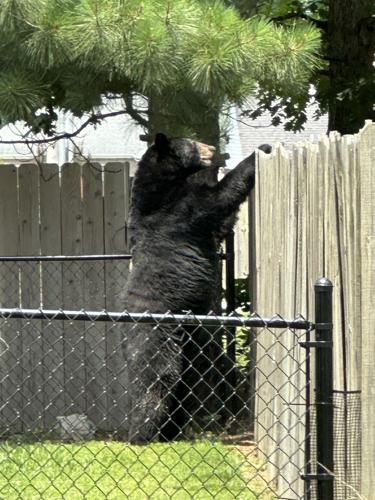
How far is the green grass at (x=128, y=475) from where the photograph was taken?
549cm

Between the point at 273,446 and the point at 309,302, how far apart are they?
55.9 inches

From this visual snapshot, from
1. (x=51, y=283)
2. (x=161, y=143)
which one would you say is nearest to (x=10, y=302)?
(x=51, y=283)

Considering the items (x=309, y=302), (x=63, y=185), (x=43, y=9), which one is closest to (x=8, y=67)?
(x=43, y=9)

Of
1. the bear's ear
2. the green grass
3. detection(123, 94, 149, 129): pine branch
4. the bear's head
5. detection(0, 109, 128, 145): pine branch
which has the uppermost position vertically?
detection(123, 94, 149, 129): pine branch

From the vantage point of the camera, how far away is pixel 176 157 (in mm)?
7266

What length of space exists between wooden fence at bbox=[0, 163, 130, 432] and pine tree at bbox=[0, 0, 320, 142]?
0.90 m

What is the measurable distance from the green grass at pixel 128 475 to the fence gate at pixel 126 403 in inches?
0.5

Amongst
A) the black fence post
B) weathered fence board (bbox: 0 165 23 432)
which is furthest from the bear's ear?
the black fence post

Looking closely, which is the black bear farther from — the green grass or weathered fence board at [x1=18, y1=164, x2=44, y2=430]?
weathered fence board at [x1=18, y1=164, x2=44, y2=430]

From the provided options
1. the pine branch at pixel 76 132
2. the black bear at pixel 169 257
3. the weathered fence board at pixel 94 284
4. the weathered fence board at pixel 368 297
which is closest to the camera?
the weathered fence board at pixel 368 297

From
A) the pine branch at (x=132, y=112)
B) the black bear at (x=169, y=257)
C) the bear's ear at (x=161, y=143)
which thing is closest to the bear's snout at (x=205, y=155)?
the black bear at (x=169, y=257)

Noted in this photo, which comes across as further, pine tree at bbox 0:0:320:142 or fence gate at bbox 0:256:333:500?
A: pine tree at bbox 0:0:320:142

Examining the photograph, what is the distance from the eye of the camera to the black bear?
6785 mm

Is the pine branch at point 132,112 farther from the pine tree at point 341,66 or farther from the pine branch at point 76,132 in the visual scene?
the pine tree at point 341,66
